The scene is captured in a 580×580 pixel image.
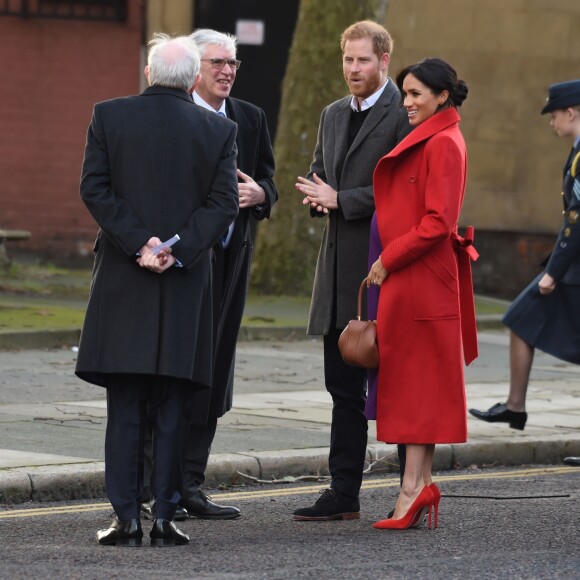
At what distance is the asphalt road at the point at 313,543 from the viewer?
609 centimetres

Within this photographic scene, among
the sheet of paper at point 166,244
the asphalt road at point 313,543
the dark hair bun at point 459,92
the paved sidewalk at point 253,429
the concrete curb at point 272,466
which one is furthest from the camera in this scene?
the paved sidewalk at point 253,429

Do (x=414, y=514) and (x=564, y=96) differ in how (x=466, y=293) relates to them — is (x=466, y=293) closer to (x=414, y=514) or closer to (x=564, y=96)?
(x=414, y=514)

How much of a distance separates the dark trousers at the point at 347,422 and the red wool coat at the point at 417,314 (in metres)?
0.30

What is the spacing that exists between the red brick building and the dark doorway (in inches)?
35.5

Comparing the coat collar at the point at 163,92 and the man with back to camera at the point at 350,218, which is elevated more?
the coat collar at the point at 163,92

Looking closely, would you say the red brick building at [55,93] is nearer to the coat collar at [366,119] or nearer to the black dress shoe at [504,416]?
the black dress shoe at [504,416]

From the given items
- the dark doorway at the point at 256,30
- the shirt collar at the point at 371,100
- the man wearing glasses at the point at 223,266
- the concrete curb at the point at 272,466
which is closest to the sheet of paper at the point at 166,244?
the man wearing glasses at the point at 223,266

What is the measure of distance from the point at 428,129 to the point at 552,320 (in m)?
3.00

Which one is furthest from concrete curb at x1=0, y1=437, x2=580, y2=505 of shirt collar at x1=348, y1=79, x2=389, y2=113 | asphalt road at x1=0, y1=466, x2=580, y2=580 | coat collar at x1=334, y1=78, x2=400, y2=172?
shirt collar at x1=348, y1=79, x2=389, y2=113

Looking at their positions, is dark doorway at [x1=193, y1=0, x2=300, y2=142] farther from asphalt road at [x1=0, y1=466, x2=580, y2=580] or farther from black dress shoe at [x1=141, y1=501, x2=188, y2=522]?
black dress shoe at [x1=141, y1=501, x2=188, y2=522]

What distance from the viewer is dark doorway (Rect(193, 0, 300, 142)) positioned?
21.1m

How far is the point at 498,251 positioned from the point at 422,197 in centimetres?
1476

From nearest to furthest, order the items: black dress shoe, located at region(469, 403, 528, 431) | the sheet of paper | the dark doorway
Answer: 1. the sheet of paper
2. black dress shoe, located at region(469, 403, 528, 431)
3. the dark doorway

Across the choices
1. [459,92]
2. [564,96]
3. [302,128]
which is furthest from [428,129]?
[302,128]
